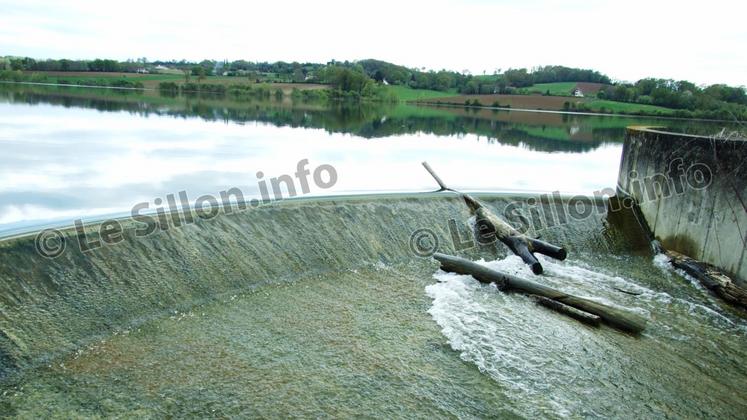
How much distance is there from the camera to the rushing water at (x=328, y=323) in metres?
6.23

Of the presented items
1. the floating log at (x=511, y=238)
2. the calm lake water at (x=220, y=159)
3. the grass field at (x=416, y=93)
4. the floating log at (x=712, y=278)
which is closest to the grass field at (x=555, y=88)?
the grass field at (x=416, y=93)

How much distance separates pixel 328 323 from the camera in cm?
809

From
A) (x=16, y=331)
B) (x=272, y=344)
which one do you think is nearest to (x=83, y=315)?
(x=16, y=331)

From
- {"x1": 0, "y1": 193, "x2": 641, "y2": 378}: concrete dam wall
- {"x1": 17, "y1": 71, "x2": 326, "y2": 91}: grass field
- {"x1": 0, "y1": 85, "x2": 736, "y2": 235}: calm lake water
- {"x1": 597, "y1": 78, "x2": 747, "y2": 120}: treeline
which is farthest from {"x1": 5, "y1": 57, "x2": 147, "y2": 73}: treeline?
{"x1": 0, "y1": 193, "x2": 641, "y2": 378}: concrete dam wall

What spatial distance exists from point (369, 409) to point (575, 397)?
101 inches

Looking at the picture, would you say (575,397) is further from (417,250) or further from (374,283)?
(417,250)

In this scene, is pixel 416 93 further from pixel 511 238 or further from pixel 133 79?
pixel 511 238

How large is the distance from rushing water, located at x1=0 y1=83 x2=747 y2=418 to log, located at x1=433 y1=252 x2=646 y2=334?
0.22m

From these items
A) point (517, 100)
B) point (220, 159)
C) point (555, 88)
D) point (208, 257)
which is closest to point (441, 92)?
point (517, 100)

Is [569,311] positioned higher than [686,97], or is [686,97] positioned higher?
[686,97]
